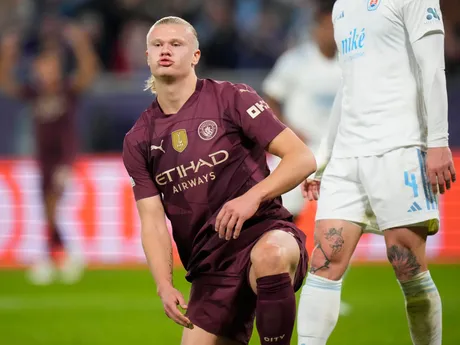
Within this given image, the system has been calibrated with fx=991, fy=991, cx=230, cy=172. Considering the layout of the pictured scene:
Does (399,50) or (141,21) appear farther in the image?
(141,21)

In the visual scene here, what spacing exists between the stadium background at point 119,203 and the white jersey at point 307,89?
1.52 meters

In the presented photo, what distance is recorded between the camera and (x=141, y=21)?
13.6 m

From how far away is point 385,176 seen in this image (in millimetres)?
4480

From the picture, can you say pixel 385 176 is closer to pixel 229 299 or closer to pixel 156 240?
pixel 229 299

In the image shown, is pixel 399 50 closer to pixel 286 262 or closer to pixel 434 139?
pixel 434 139

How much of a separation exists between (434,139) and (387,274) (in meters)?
5.93

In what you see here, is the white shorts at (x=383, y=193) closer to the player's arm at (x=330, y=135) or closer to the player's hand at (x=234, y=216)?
the player's arm at (x=330, y=135)

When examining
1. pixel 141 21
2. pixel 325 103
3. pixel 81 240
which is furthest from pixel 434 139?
pixel 141 21

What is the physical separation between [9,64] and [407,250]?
8258 mm

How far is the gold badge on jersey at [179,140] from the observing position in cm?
439

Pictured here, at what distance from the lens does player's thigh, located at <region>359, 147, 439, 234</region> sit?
14.5 feet

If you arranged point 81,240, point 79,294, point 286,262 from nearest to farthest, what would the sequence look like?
point 286,262 < point 79,294 < point 81,240

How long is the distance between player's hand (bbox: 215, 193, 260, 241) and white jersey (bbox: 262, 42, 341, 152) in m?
3.93

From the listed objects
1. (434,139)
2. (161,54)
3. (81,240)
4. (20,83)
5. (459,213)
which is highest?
(161,54)
